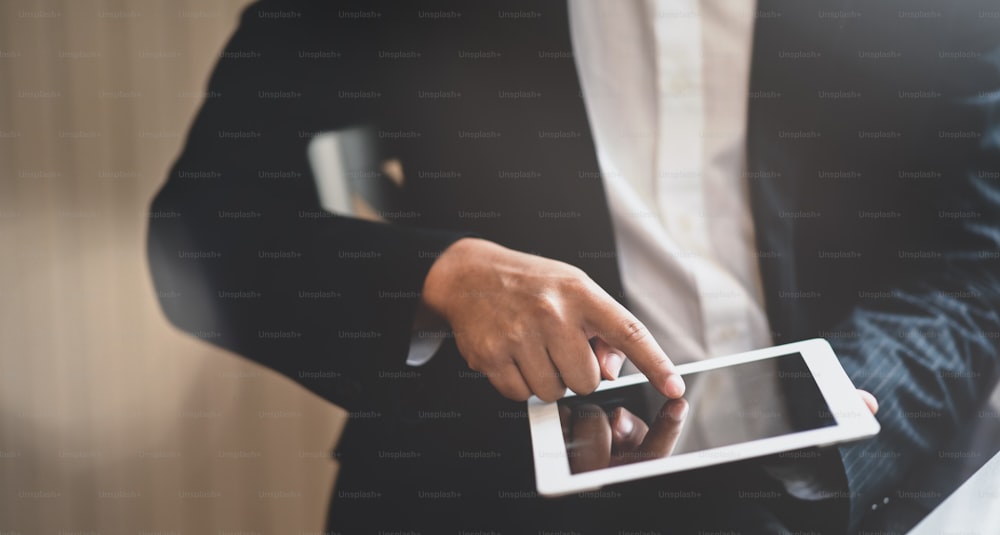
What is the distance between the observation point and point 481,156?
70 centimetres

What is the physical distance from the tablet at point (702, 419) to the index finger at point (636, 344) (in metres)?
0.01

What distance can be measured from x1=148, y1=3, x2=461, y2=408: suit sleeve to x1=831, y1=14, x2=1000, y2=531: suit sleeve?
390 mm

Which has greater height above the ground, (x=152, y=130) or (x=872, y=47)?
A: (x=872, y=47)

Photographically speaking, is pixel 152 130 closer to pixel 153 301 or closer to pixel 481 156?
pixel 153 301

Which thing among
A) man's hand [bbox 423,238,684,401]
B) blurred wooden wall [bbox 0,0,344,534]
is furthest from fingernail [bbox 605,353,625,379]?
blurred wooden wall [bbox 0,0,344,534]

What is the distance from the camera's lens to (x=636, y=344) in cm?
55

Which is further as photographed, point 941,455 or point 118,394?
point 118,394

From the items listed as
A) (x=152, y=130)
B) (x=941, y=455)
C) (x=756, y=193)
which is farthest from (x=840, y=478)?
(x=152, y=130)

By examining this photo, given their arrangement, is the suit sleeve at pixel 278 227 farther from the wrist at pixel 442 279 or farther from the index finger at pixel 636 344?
the index finger at pixel 636 344

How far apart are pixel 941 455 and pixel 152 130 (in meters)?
0.80

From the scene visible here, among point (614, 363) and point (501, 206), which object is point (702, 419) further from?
point (501, 206)

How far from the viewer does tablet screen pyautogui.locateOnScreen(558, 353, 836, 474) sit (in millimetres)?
513

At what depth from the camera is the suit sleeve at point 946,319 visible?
599 mm

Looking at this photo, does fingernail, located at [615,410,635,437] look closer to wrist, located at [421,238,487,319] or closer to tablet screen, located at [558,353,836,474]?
tablet screen, located at [558,353,836,474]
